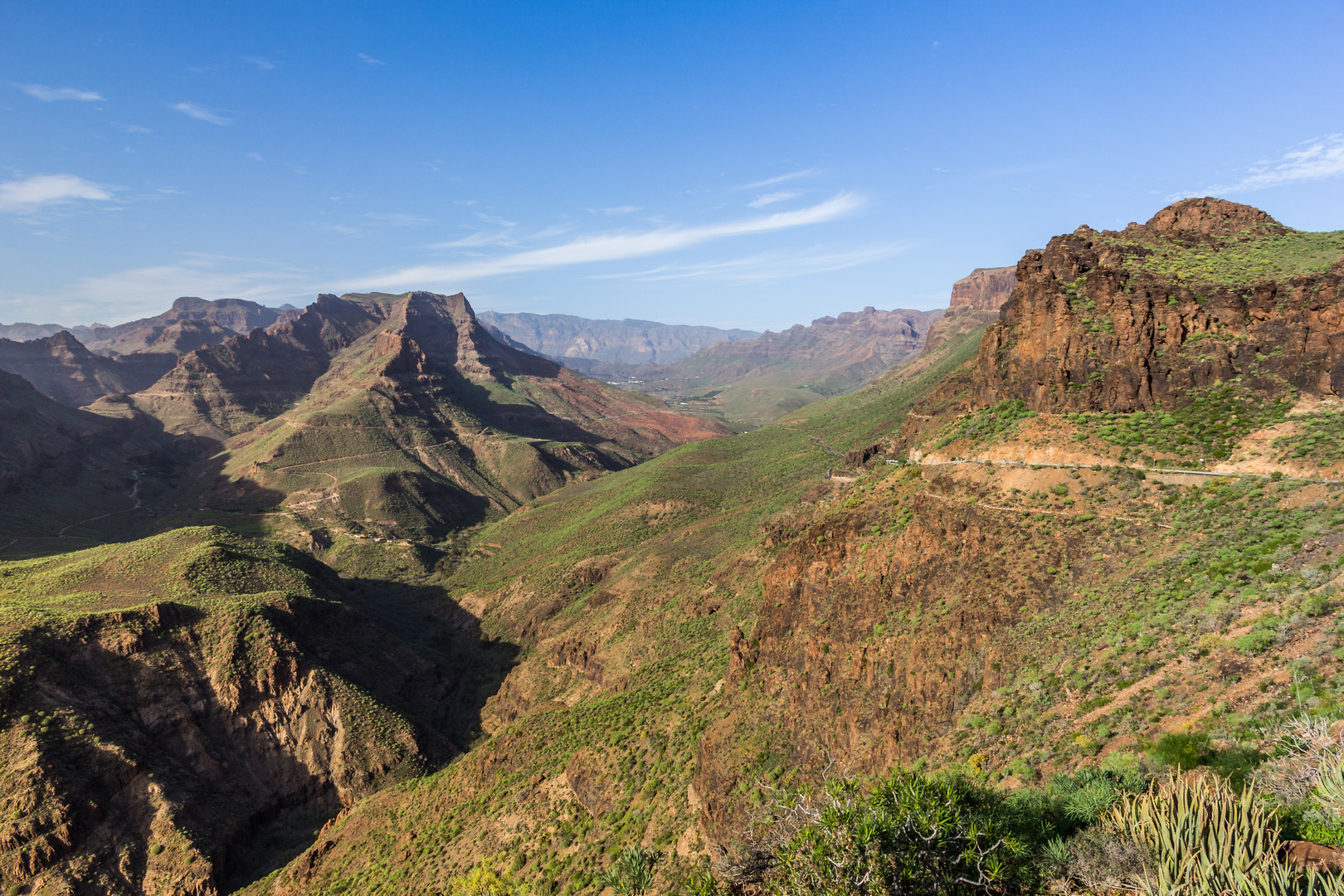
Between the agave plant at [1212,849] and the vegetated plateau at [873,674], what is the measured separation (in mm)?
84

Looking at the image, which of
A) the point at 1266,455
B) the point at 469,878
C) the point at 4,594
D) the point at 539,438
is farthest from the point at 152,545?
the point at 539,438

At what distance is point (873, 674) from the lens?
25.8 m

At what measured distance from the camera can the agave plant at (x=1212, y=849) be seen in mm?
9234

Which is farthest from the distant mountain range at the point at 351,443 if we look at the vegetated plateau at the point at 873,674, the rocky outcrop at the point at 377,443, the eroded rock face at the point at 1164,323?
the eroded rock face at the point at 1164,323

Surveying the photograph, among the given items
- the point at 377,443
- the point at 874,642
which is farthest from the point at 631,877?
the point at 377,443

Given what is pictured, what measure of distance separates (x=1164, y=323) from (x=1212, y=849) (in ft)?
93.9

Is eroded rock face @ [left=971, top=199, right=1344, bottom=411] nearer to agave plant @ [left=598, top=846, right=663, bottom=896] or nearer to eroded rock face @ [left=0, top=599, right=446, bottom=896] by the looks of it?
agave plant @ [left=598, top=846, right=663, bottom=896]

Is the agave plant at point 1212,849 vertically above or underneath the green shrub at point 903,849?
above

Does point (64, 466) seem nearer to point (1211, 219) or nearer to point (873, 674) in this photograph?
point (873, 674)

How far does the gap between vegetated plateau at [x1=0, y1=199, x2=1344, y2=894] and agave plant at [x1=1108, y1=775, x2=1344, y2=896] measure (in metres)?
0.08

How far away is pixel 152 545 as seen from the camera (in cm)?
6956

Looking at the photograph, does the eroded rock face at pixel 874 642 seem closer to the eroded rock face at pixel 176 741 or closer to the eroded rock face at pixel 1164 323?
the eroded rock face at pixel 1164 323

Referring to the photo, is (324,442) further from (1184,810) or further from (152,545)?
(1184,810)

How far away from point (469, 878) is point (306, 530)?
301 feet
